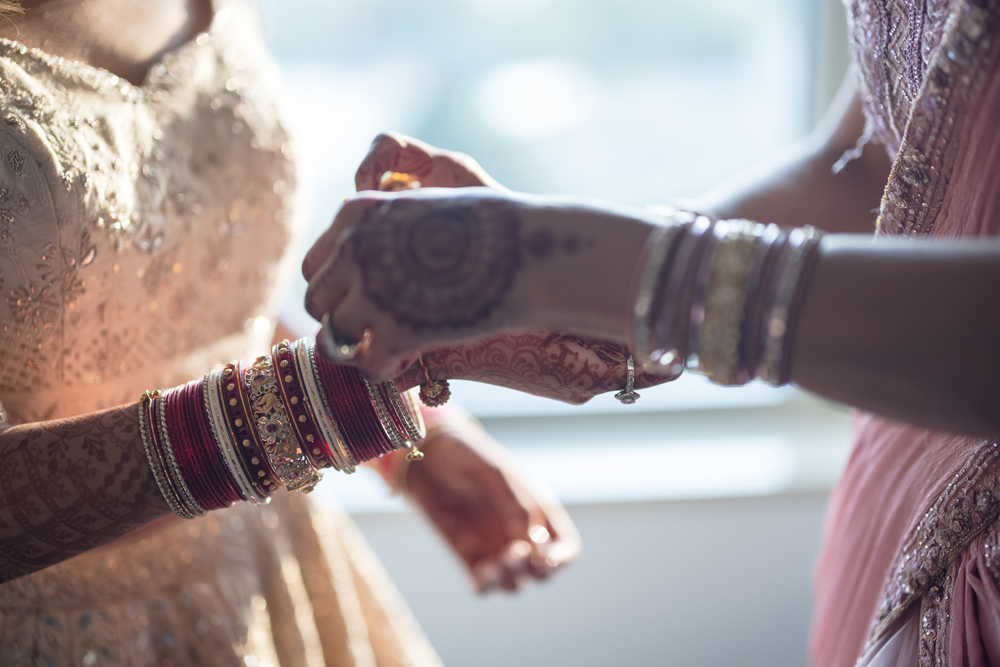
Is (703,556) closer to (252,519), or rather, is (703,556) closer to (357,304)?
(252,519)

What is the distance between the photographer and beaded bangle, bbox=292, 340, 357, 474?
45 centimetres

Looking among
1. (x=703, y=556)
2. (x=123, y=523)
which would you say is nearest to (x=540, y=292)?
(x=123, y=523)

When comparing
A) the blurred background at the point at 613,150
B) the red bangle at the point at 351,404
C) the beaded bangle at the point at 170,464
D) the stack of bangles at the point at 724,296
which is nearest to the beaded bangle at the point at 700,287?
the stack of bangles at the point at 724,296

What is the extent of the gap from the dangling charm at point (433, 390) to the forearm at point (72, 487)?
0.61ft

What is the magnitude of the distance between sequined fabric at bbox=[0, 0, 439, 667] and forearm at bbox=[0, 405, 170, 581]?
10 cm

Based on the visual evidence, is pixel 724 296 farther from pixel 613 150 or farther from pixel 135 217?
pixel 613 150

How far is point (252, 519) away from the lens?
71cm

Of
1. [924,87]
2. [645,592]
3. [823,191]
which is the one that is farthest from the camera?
[645,592]

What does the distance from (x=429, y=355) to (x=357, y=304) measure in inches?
4.3

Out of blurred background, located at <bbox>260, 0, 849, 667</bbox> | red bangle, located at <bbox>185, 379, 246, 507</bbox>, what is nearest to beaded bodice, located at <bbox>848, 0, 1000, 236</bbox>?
red bangle, located at <bbox>185, 379, 246, 507</bbox>

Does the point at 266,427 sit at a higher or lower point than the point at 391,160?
lower

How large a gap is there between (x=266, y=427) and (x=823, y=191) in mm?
593

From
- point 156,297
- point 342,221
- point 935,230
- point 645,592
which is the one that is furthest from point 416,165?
point 645,592

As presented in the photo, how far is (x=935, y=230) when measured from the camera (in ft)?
1.50
